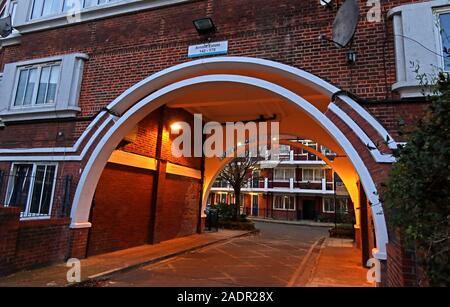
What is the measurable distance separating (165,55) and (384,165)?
18.1ft

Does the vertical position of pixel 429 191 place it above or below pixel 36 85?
below

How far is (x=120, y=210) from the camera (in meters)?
9.11

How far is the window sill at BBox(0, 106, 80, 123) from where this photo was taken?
318 inches

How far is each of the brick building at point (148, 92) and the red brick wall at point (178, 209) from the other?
5.9 inches

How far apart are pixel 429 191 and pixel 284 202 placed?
110 ft

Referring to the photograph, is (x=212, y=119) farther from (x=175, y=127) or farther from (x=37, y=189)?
(x=37, y=189)

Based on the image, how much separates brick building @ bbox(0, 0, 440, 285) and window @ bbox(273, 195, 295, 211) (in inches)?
1009

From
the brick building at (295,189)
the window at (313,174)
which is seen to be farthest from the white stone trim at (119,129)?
the window at (313,174)

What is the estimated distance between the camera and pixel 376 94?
577 cm

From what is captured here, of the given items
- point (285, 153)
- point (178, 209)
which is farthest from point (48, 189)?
point (285, 153)

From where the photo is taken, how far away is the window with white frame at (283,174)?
35531 mm

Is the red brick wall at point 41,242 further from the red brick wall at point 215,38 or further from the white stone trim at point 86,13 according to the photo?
the white stone trim at point 86,13

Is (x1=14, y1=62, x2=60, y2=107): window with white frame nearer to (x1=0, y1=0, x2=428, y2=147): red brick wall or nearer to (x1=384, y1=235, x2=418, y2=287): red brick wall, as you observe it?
(x1=0, y1=0, x2=428, y2=147): red brick wall
